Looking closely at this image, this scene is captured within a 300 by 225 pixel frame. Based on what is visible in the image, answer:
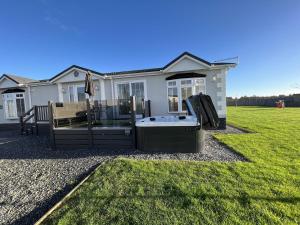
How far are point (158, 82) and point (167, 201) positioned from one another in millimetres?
7906

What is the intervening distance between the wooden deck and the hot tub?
2.10ft

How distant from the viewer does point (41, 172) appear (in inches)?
153

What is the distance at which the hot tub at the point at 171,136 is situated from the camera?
15.6 ft

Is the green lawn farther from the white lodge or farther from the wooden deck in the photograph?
the white lodge

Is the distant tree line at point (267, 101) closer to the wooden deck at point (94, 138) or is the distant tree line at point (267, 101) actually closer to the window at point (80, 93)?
the wooden deck at point (94, 138)

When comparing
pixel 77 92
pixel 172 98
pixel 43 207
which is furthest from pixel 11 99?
pixel 43 207

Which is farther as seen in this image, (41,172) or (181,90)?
(181,90)

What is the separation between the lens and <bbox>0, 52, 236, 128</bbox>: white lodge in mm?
8836

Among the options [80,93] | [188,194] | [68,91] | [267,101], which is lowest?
[188,194]

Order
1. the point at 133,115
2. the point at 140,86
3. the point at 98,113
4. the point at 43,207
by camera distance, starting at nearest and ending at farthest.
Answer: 1. the point at 43,207
2. the point at 133,115
3. the point at 98,113
4. the point at 140,86

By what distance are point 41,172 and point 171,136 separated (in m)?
3.71

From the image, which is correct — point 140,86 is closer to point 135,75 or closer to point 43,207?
point 135,75

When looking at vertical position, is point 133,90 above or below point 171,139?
above

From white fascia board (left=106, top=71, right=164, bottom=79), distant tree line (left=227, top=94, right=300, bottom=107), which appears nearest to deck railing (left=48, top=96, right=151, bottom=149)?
white fascia board (left=106, top=71, right=164, bottom=79)
